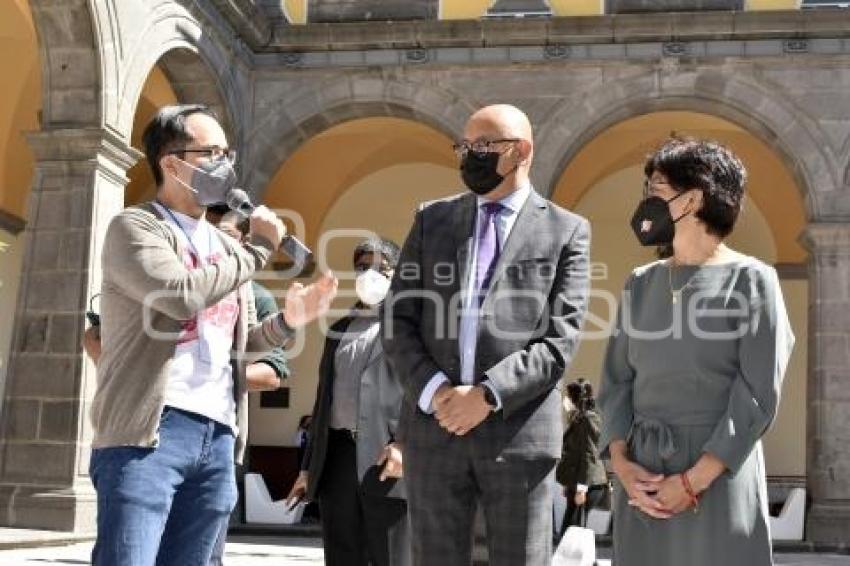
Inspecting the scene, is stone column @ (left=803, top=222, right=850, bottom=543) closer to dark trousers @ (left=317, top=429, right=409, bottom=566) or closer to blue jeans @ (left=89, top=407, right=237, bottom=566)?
dark trousers @ (left=317, top=429, right=409, bottom=566)

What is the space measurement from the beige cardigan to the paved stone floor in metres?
4.88

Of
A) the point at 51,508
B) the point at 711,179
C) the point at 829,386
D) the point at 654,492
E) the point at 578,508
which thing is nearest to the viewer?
the point at 654,492

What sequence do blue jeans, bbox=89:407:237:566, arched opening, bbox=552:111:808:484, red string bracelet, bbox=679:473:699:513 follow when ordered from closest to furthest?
blue jeans, bbox=89:407:237:566 → red string bracelet, bbox=679:473:699:513 → arched opening, bbox=552:111:808:484

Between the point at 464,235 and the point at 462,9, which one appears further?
the point at 462,9

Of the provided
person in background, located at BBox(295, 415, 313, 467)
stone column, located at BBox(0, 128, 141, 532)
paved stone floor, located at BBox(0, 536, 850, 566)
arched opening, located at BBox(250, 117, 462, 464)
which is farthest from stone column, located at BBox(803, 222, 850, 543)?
stone column, located at BBox(0, 128, 141, 532)

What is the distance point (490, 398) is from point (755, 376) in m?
0.68

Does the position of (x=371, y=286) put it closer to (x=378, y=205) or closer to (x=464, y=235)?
(x=464, y=235)

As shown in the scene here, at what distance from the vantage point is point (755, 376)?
3.02 metres

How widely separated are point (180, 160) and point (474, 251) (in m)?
0.87

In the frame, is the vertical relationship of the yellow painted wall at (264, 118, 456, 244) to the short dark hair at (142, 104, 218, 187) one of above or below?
above

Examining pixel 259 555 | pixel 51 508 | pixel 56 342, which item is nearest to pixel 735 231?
pixel 259 555

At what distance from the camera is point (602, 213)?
16.6 metres

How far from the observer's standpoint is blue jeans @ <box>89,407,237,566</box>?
110 inches

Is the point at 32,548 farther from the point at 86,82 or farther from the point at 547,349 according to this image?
the point at 547,349
